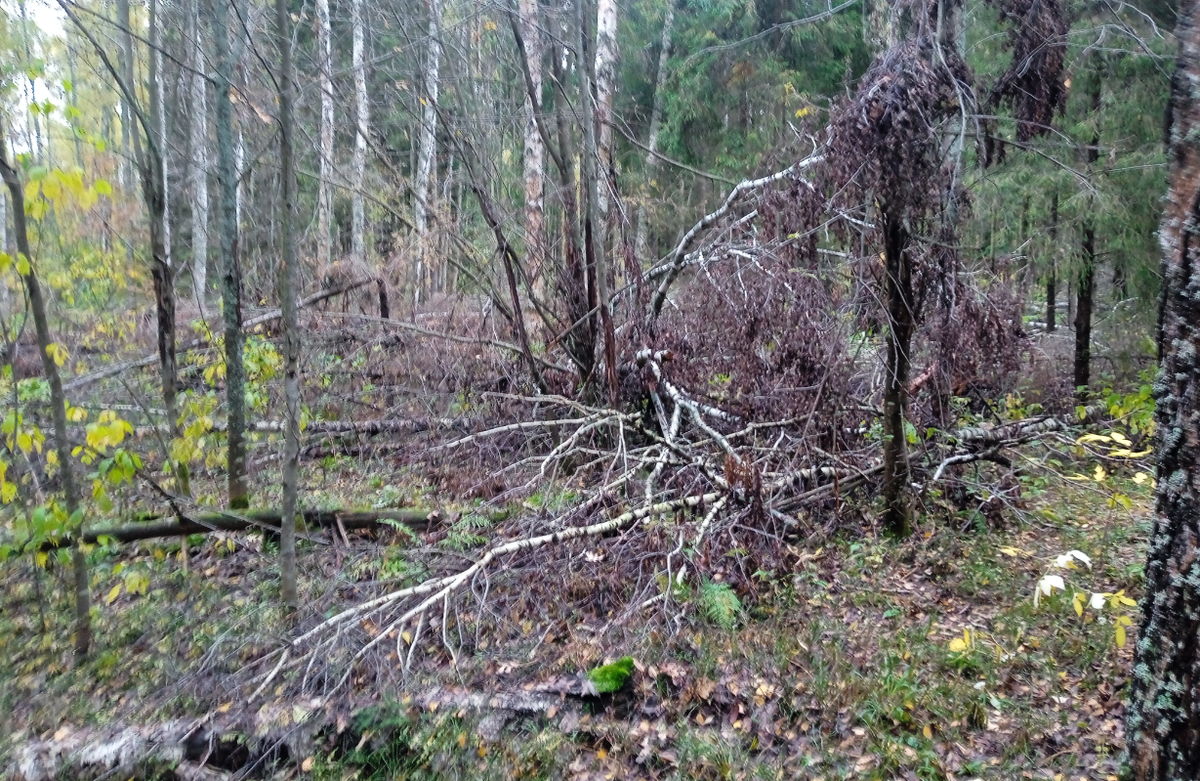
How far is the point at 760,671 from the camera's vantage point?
424 centimetres

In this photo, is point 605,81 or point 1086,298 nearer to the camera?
point 1086,298

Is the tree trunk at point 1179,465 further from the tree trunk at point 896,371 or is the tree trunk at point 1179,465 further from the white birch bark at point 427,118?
the white birch bark at point 427,118

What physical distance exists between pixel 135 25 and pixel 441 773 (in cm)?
1057

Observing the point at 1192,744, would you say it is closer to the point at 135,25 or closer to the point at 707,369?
the point at 707,369

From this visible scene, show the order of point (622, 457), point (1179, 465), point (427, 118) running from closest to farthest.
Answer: point (1179, 465) → point (622, 457) → point (427, 118)

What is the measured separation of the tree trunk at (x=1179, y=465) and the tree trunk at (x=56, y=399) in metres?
5.35

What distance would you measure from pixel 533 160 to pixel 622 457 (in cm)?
580

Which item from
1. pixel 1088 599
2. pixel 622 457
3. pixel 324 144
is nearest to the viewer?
pixel 1088 599

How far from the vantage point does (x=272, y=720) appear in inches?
159

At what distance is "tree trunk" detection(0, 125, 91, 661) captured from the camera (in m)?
4.34

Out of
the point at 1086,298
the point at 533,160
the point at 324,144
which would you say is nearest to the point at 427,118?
the point at 533,160

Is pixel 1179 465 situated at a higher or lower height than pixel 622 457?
higher

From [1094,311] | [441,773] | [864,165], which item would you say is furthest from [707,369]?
[1094,311]

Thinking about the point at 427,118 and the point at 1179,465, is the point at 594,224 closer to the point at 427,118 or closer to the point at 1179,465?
the point at 427,118
